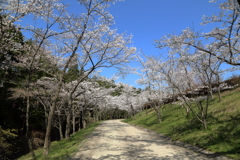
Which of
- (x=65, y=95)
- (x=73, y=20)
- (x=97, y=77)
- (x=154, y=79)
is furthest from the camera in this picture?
(x=97, y=77)

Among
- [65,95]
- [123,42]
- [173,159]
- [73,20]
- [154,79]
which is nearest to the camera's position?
[173,159]

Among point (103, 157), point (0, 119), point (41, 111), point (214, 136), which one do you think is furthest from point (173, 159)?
point (0, 119)

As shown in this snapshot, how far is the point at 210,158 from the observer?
→ 620cm

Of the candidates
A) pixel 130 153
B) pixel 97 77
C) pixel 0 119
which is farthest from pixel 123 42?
pixel 0 119

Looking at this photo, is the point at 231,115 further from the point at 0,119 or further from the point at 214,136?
the point at 0,119

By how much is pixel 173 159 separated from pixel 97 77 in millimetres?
16802

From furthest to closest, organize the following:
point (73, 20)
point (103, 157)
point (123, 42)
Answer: point (123, 42), point (73, 20), point (103, 157)

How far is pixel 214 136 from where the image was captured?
27.4 ft

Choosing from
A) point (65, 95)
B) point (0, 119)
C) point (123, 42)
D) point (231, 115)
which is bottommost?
point (231, 115)

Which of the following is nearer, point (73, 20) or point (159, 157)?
point (159, 157)

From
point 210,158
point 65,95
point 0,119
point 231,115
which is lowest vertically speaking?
point 210,158

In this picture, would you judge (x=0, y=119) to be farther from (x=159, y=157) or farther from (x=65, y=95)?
(x=159, y=157)

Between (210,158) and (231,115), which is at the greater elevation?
(231,115)

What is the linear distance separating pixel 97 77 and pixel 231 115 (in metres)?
15.5
